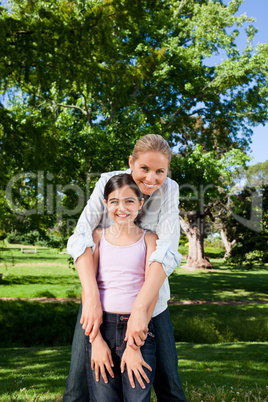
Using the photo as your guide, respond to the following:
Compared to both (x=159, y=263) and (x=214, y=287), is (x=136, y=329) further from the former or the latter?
(x=214, y=287)

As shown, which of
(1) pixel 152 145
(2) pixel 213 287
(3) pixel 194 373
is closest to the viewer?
(1) pixel 152 145

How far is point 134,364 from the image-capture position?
167cm

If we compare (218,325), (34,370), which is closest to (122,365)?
(34,370)

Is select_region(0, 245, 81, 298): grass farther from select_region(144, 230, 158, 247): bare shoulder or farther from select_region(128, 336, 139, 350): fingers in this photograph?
select_region(128, 336, 139, 350): fingers

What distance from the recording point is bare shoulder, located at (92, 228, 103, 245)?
6.49 ft

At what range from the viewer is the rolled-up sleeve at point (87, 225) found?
73.4 inches

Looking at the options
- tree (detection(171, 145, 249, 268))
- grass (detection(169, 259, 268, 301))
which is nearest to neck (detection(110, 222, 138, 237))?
tree (detection(171, 145, 249, 268))

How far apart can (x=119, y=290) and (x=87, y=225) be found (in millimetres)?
401

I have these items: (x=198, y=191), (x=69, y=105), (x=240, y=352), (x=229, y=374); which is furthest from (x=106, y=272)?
(x=69, y=105)

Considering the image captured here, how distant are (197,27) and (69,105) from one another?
7240 millimetres

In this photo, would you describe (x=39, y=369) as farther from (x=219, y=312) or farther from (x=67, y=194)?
(x=219, y=312)

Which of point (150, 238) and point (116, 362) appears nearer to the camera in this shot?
point (116, 362)

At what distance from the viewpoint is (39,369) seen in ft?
19.7

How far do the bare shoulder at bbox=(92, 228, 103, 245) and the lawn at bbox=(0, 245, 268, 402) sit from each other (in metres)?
2.58
